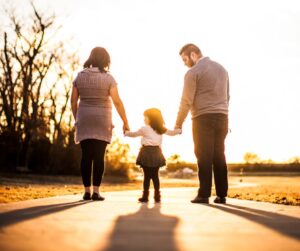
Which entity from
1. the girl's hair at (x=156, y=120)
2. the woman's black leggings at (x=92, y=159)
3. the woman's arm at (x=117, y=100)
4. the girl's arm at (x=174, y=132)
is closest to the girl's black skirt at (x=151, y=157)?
the girl's hair at (x=156, y=120)

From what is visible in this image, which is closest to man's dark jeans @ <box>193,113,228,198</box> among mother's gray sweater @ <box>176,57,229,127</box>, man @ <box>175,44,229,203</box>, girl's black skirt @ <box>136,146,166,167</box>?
man @ <box>175,44,229,203</box>

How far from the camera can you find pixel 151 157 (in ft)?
22.2

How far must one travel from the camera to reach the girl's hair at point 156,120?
686 centimetres

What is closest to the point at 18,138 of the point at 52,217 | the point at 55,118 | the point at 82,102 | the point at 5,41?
the point at 55,118

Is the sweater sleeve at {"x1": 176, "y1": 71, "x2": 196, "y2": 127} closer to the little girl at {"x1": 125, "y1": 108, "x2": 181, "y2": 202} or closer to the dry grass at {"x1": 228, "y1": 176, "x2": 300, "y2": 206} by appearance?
the little girl at {"x1": 125, "y1": 108, "x2": 181, "y2": 202}

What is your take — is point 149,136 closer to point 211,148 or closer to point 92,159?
point 92,159

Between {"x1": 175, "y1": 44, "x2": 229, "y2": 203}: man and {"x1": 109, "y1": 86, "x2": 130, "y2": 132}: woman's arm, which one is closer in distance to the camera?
A: {"x1": 175, "y1": 44, "x2": 229, "y2": 203}: man

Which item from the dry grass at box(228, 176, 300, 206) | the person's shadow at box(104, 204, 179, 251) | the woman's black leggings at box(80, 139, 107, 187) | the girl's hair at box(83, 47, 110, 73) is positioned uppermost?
the girl's hair at box(83, 47, 110, 73)

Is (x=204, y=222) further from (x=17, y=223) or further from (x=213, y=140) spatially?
(x=213, y=140)

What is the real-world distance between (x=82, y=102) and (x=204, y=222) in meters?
3.26

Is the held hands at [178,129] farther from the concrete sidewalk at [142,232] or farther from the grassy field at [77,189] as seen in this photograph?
the concrete sidewalk at [142,232]

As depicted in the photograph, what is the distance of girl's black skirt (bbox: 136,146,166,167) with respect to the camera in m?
6.75

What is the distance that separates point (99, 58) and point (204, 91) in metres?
1.39

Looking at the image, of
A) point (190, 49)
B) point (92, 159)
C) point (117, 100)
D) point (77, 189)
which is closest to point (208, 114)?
point (190, 49)
